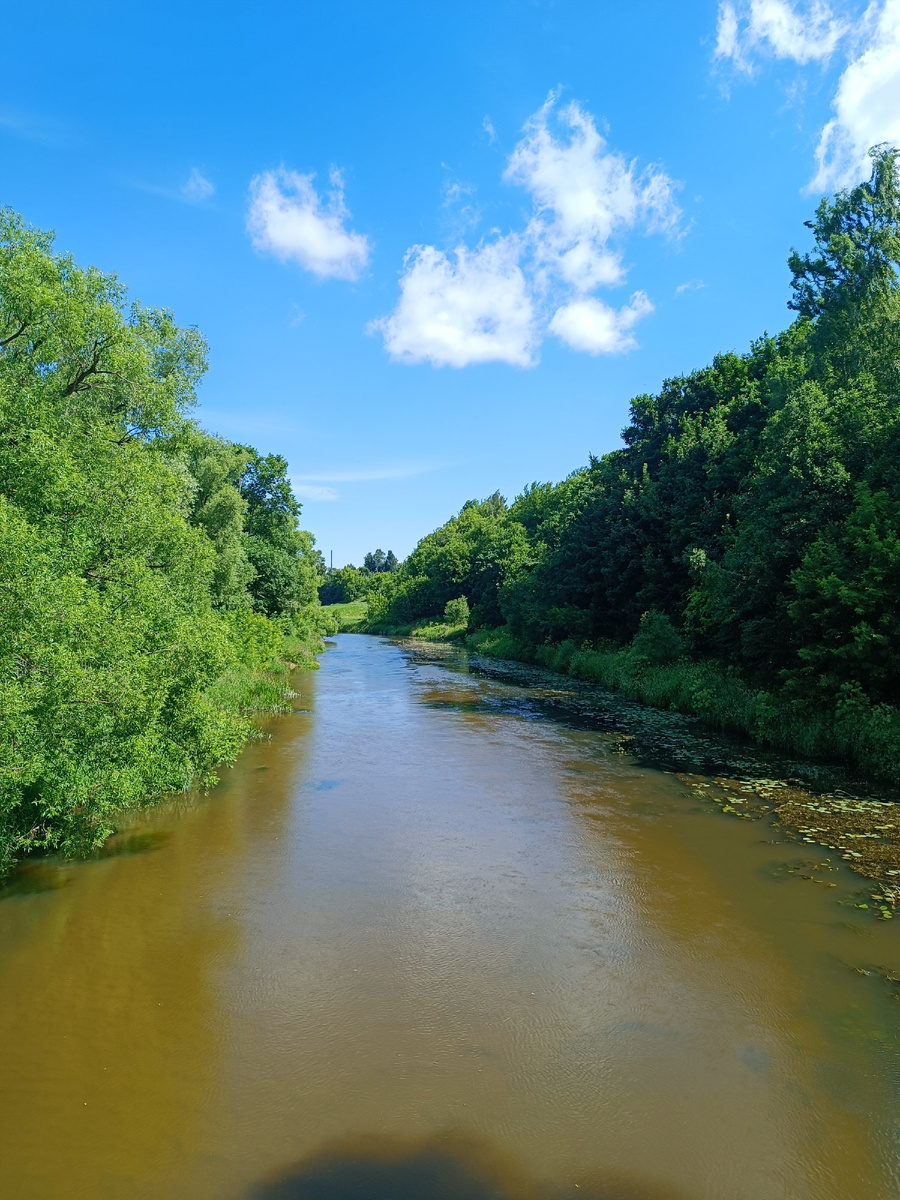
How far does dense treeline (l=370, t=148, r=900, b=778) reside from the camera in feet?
60.8

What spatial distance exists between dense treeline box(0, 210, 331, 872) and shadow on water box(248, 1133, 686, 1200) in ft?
21.4

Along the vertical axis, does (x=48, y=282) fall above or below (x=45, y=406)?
above

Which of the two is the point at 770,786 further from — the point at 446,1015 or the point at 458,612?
the point at 458,612

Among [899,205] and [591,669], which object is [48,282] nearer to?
[899,205]

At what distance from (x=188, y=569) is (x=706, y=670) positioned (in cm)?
2012

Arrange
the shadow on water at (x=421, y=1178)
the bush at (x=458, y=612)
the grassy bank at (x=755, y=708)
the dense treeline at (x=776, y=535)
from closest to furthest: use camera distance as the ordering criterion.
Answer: the shadow on water at (x=421, y=1178), the grassy bank at (x=755, y=708), the dense treeline at (x=776, y=535), the bush at (x=458, y=612)

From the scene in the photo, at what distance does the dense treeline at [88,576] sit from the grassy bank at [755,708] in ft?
50.7

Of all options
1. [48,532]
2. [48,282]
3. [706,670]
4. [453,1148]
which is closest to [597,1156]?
→ [453,1148]

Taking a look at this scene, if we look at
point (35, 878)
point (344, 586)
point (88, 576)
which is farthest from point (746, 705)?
point (344, 586)

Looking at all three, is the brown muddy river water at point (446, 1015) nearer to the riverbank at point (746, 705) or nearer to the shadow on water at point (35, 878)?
the shadow on water at point (35, 878)

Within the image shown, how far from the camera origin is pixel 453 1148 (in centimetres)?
637

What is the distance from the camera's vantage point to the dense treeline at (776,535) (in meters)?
18.5

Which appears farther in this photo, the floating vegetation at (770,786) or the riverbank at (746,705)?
the riverbank at (746,705)

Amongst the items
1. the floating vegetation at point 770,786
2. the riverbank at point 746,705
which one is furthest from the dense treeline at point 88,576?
the riverbank at point 746,705
